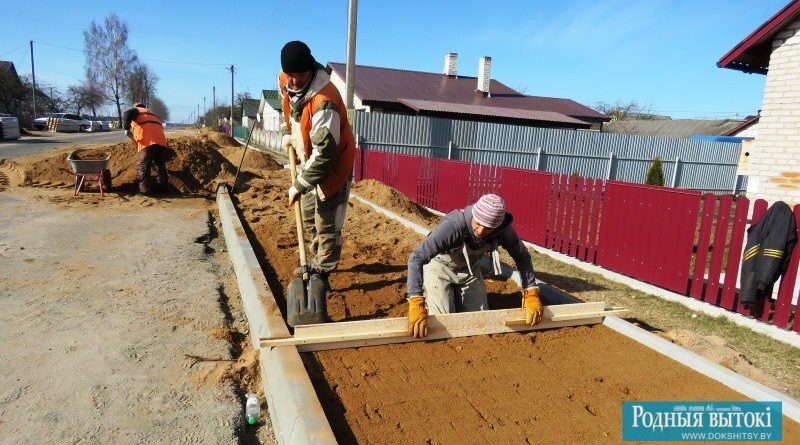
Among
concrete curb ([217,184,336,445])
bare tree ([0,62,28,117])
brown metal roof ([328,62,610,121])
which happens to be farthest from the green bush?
bare tree ([0,62,28,117])

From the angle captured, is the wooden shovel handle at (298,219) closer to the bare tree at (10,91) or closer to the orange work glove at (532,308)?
the orange work glove at (532,308)

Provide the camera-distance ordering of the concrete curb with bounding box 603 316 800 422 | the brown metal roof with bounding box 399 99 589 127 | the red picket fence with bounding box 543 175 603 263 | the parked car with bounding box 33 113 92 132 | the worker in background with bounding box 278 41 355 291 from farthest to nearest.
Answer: the parked car with bounding box 33 113 92 132 → the brown metal roof with bounding box 399 99 589 127 → the red picket fence with bounding box 543 175 603 263 → the worker in background with bounding box 278 41 355 291 → the concrete curb with bounding box 603 316 800 422

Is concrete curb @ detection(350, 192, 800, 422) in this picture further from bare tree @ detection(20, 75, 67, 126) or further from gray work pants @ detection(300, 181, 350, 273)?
bare tree @ detection(20, 75, 67, 126)

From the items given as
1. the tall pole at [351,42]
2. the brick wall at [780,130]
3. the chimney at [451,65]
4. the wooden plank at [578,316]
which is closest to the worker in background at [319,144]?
the wooden plank at [578,316]

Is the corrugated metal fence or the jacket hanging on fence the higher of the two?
the corrugated metal fence

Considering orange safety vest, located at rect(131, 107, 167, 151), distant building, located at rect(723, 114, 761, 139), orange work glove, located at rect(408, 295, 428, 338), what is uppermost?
distant building, located at rect(723, 114, 761, 139)

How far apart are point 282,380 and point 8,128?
2981cm

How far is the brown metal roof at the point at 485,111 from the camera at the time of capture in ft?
72.1

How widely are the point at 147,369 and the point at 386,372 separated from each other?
1581mm

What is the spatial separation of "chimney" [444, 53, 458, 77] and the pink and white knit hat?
27414mm

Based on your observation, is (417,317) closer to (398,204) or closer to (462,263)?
(462,263)

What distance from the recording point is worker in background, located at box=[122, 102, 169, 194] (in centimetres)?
981

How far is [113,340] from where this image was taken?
3684mm

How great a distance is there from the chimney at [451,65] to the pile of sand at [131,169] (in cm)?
1910
